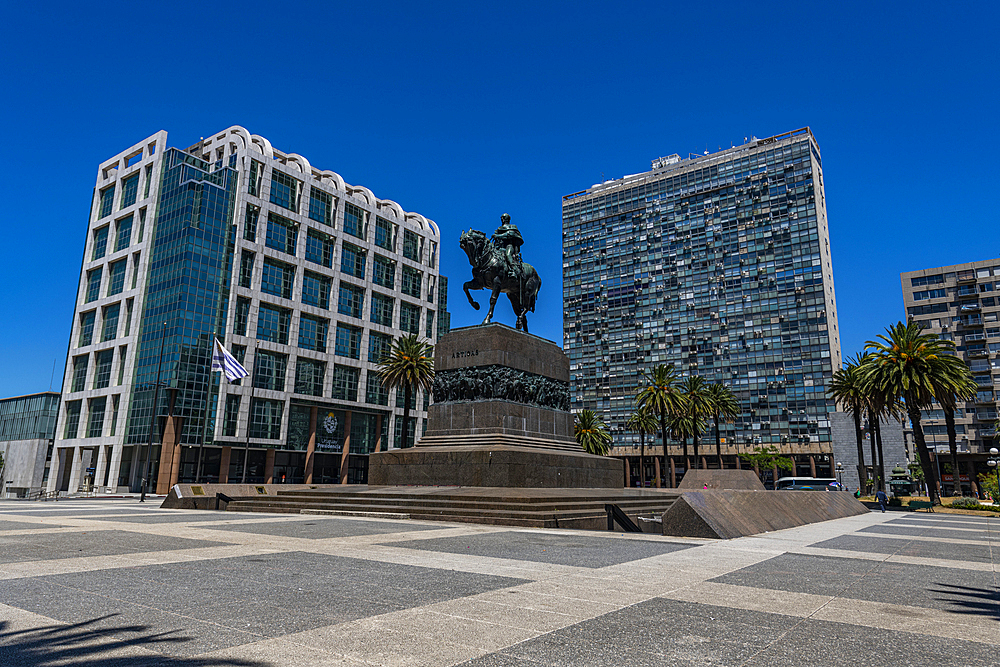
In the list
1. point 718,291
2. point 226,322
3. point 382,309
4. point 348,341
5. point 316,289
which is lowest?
point 226,322

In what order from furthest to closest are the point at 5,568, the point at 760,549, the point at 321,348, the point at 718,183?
the point at 718,183, the point at 321,348, the point at 760,549, the point at 5,568

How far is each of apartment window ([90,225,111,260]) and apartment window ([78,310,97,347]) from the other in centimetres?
679

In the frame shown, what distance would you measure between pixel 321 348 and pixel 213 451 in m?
15.7

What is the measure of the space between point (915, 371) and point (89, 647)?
49.9m

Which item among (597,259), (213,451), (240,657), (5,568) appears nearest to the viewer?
(240,657)

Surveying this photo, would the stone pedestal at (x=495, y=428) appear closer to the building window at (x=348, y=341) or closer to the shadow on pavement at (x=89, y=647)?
the shadow on pavement at (x=89, y=647)

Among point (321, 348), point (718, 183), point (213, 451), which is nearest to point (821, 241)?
point (718, 183)

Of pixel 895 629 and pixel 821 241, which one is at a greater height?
pixel 821 241

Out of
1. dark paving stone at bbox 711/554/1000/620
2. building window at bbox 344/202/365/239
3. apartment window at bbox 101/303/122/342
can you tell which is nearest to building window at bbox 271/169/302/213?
building window at bbox 344/202/365/239

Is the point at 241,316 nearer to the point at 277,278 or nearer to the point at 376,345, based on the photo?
the point at 277,278

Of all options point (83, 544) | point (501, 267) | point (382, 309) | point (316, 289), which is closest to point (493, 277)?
point (501, 267)

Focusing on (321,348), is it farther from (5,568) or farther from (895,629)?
(895,629)

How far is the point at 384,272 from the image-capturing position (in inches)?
3206

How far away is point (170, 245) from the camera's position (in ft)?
207
